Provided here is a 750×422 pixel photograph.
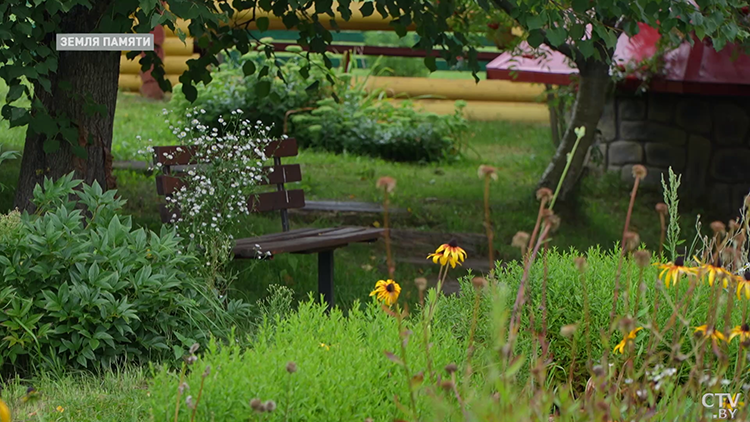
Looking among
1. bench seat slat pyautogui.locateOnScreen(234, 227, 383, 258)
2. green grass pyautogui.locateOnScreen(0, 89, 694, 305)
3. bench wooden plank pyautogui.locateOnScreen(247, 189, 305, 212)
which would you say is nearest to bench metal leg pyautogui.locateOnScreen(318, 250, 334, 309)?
bench seat slat pyautogui.locateOnScreen(234, 227, 383, 258)

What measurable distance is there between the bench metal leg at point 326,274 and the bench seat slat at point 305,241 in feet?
0.35

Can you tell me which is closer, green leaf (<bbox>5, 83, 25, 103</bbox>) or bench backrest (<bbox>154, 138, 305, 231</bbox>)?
green leaf (<bbox>5, 83, 25, 103</bbox>)

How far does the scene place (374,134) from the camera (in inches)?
404

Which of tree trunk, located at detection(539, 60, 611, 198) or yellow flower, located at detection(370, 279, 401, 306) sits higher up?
tree trunk, located at detection(539, 60, 611, 198)

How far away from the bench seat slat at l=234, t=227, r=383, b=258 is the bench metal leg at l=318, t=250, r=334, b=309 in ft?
0.35

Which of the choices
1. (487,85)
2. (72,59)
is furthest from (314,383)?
(487,85)

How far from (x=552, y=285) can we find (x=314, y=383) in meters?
1.47

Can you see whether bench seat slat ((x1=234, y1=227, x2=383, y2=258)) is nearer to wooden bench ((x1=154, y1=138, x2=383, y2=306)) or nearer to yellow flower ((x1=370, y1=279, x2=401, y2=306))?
wooden bench ((x1=154, y1=138, x2=383, y2=306))

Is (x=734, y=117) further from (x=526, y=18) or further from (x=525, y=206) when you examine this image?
(x=526, y=18)

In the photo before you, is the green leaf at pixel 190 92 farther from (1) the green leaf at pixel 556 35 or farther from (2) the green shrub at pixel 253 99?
(2) the green shrub at pixel 253 99

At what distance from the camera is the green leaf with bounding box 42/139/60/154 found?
15.2ft

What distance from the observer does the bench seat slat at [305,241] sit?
4.46 metres

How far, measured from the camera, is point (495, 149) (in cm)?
1123

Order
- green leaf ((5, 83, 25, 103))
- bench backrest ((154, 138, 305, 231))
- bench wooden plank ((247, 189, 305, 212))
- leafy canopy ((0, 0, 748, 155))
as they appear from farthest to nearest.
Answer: bench wooden plank ((247, 189, 305, 212))
bench backrest ((154, 138, 305, 231))
green leaf ((5, 83, 25, 103))
leafy canopy ((0, 0, 748, 155))
